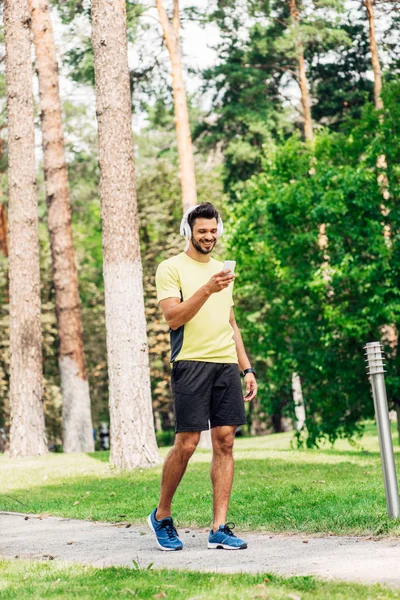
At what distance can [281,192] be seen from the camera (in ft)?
66.6

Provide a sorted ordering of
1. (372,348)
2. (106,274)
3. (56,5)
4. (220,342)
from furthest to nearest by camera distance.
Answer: (56,5) < (106,274) < (372,348) < (220,342)

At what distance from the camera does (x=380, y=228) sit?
19312 millimetres

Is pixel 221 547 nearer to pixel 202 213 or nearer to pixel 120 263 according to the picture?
pixel 202 213

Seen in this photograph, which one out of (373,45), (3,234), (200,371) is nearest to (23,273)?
(200,371)

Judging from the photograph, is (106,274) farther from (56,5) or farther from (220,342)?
(56,5)

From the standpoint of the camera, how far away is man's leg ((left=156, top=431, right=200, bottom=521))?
6180 millimetres

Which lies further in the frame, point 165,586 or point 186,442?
point 186,442

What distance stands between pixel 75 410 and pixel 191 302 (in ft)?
50.3

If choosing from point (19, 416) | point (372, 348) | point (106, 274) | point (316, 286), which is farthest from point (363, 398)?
point (372, 348)

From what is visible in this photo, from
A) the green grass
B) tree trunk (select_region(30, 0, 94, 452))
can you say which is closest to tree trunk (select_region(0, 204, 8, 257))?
tree trunk (select_region(30, 0, 94, 452))

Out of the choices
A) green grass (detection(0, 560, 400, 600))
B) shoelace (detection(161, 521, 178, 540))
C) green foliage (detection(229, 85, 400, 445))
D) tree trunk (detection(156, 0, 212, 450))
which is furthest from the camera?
tree trunk (detection(156, 0, 212, 450))

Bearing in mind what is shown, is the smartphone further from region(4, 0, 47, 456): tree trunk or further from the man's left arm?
region(4, 0, 47, 456): tree trunk

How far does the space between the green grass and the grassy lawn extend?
5.31 feet

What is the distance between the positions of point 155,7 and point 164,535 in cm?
1839
